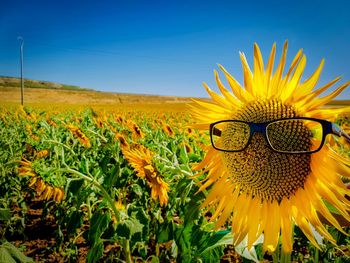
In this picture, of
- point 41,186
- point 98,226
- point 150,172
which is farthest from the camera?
point 41,186

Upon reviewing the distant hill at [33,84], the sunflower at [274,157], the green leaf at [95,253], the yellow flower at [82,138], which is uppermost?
the sunflower at [274,157]

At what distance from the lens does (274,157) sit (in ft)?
2.53

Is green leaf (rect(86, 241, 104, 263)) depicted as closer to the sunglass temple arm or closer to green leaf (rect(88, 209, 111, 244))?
green leaf (rect(88, 209, 111, 244))

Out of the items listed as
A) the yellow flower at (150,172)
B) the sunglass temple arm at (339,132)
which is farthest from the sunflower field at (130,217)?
the sunglass temple arm at (339,132)

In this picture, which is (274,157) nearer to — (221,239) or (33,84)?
(221,239)

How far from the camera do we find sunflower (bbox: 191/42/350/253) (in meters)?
0.70

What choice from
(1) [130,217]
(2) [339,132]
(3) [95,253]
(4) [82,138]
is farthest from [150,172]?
(4) [82,138]

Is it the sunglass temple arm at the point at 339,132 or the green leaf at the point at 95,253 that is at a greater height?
the sunglass temple arm at the point at 339,132

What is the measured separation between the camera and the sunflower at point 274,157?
0.70 metres

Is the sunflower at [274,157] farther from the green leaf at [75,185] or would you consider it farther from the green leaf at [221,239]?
the green leaf at [75,185]

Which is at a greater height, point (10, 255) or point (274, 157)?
point (274, 157)

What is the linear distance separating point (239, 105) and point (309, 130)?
215 millimetres

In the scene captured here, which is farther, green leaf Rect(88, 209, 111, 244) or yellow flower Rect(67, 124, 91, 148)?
yellow flower Rect(67, 124, 91, 148)

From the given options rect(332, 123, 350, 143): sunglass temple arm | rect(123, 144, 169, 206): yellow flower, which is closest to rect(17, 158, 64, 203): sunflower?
rect(123, 144, 169, 206): yellow flower
